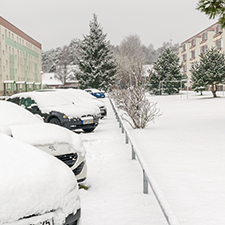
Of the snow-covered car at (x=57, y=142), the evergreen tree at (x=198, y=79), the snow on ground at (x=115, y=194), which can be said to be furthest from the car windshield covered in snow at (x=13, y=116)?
the evergreen tree at (x=198, y=79)

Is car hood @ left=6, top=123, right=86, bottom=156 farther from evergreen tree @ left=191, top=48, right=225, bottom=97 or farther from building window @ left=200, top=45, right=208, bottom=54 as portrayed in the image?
building window @ left=200, top=45, right=208, bottom=54

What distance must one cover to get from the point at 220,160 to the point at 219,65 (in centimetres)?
3016

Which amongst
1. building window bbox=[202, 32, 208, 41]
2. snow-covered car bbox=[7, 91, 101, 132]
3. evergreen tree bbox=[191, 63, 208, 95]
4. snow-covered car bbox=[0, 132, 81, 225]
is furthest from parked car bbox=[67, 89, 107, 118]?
building window bbox=[202, 32, 208, 41]

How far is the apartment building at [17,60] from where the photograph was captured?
56316 millimetres

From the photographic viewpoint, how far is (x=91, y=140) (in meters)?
10.8

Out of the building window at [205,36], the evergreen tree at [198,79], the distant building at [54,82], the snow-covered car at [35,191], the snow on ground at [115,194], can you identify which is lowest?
the snow on ground at [115,194]

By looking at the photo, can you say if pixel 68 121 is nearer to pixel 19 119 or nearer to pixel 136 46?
pixel 19 119

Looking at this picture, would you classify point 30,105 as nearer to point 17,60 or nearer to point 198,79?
point 198,79

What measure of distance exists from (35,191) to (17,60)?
6790 centimetres

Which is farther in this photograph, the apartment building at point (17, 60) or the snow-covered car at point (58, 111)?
the apartment building at point (17, 60)

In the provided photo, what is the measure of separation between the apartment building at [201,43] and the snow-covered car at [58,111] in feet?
138

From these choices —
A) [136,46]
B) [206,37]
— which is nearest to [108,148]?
[206,37]

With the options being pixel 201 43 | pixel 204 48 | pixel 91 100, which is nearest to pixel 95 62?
pixel 204 48

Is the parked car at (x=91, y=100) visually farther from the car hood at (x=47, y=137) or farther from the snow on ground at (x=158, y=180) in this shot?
the car hood at (x=47, y=137)
